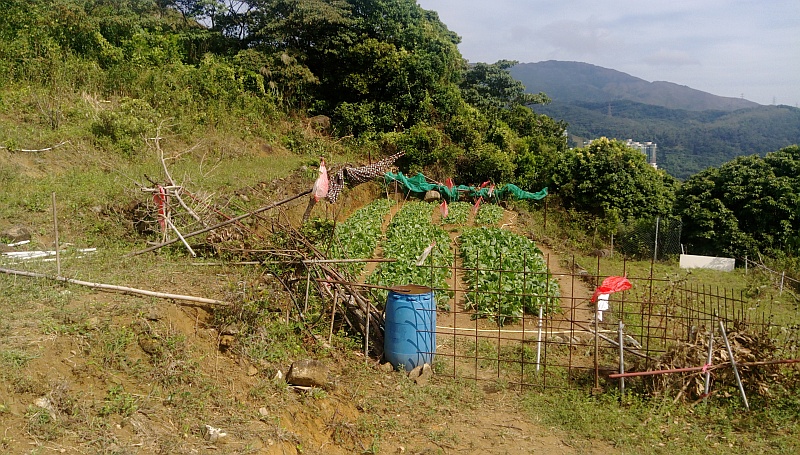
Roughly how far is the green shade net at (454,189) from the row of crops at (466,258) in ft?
6.32

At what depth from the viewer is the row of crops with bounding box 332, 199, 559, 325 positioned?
338 inches

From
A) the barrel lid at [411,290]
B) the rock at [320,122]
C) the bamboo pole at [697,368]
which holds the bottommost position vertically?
the bamboo pole at [697,368]

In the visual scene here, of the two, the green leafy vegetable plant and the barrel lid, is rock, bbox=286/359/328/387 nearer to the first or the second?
the barrel lid

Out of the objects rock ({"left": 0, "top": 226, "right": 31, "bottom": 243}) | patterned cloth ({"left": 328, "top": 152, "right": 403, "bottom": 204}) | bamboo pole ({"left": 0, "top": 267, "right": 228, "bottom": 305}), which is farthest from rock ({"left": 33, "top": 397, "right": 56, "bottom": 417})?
patterned cloth ({"left": 328, "top": 152, "right": 403, "bottom": 204})

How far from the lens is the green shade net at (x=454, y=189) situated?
19922 millimetres

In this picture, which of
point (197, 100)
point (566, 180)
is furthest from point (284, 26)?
point (566, 180)

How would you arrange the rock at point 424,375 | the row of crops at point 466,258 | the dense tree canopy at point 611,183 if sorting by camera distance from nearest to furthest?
the rock at point 424,375, the row of crops at point 466,258, the dense tree canopy at point 611,183

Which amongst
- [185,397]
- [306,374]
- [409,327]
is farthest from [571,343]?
[185,397]

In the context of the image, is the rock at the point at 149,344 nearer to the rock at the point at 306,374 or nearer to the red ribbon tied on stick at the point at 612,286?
the rock at the point at 306,374

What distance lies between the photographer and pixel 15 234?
7645 mm

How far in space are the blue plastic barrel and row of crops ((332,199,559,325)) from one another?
32cm

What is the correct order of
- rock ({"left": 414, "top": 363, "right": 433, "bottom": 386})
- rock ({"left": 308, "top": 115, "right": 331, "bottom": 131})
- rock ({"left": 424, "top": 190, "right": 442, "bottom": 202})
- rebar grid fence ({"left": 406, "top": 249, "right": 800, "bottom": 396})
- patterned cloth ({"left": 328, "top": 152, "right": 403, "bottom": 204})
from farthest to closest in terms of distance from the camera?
rock ({"left": 308, "top": 115, "right": 331, "bottom": 131}) < rock ({"left": 424, "top": 190, "right": 442, "bottom": 202}) < patterned cloth ({"left": 328, "top": 152, "right": 403, "bottom": 204}) < rock ({"left": 414, "top": 363, "right": 433, "bottom": 386}) < rebar grid fence ({"left": 406, "top": 249, "right": 800, "bottom": 396})

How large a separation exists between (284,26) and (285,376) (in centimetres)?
2081

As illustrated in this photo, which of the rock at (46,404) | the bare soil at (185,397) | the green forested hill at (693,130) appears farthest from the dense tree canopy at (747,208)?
the green forested hill at (693,130)
